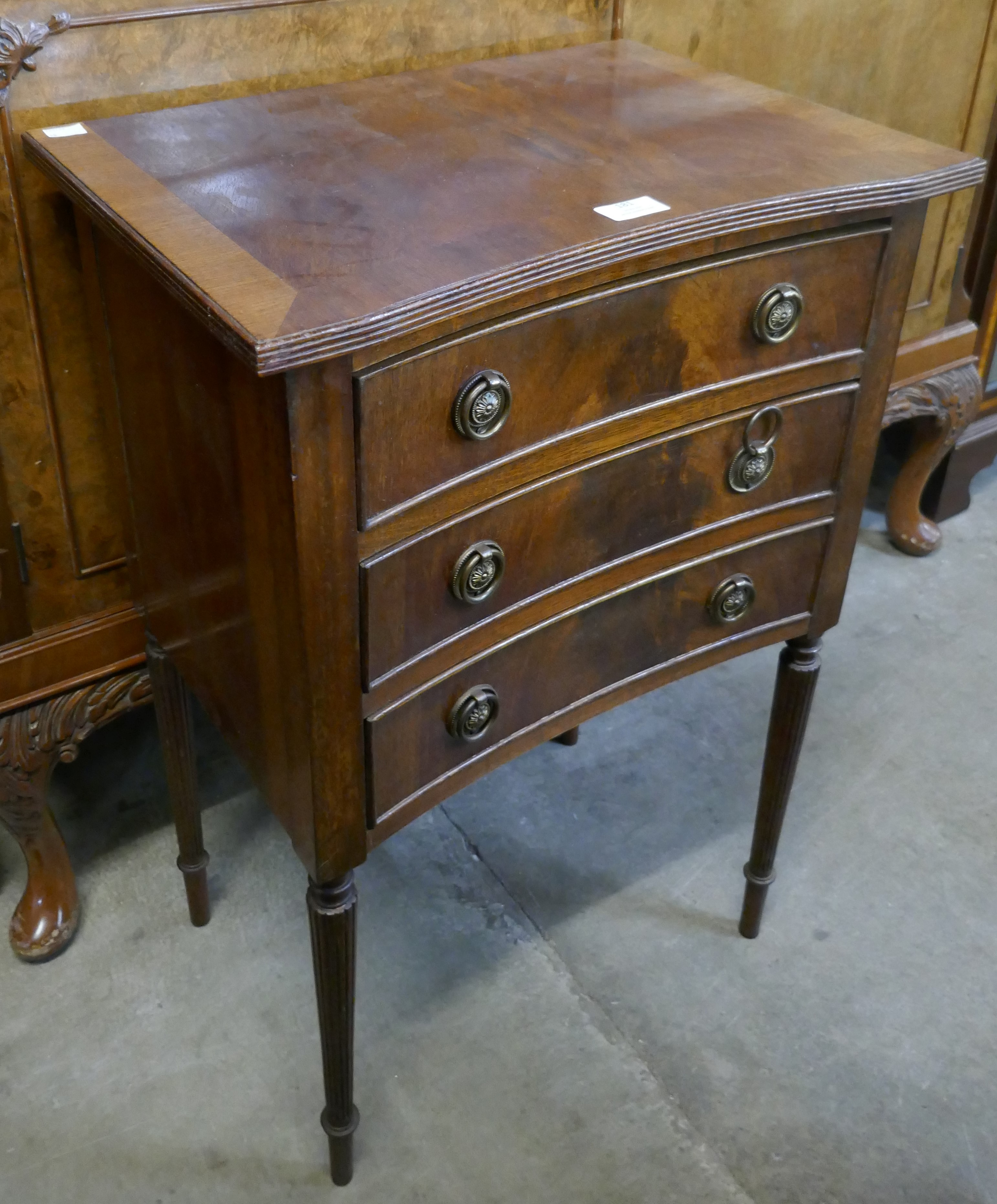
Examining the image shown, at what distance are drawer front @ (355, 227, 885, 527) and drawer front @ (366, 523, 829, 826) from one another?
198 millimetres

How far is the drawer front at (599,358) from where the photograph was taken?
949mm

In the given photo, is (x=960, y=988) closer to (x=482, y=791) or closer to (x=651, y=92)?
(x=482, y=791)

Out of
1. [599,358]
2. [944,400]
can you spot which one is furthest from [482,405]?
[944,400]

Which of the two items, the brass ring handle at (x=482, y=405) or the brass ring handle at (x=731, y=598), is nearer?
the brass ring handle at (x=482, y=405)

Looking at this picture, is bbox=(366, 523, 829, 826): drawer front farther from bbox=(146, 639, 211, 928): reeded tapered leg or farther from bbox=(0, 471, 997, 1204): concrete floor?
bbox=(0, 471, 997, 1204): concrete floor

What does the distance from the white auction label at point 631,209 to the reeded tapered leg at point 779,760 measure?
558mm

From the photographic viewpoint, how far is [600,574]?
1177 millimetres

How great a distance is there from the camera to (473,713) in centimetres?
116

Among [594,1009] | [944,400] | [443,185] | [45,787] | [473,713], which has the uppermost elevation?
[443,185]

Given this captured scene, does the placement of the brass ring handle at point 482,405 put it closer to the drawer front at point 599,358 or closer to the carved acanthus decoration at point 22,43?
the drawer front at point 599,358

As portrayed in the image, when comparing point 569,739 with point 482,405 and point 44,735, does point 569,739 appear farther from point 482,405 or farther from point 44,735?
point 482,405

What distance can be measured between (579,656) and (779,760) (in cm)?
41

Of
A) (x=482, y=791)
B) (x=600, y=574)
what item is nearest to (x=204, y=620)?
(x=600, y=574)

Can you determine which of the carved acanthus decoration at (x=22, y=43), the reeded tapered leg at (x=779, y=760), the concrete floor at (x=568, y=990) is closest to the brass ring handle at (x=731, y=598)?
the reeded tapered leg at (x=779, y=760)
